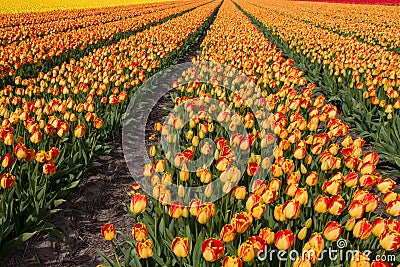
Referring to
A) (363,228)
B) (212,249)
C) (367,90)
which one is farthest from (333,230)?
(367,90)

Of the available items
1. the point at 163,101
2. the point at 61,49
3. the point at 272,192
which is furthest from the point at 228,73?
the point at 61,49

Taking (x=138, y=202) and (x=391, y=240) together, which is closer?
(x=391, y=240)

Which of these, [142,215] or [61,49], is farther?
[61,49]

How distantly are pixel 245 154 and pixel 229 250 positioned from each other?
4.08 feet

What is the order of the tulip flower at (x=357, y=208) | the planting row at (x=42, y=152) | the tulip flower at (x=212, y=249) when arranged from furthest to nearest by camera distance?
the planting row at (x=42, y=152)
the tulip flower at (x=357, y=208)
the tulip flower at (x=212, y=249)

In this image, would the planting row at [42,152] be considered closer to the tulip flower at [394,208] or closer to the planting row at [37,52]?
the planting row at [37,52]

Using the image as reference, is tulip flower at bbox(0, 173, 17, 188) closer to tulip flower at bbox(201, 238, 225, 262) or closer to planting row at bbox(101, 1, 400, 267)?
planting row at bbox(101, 1, 400, 267)

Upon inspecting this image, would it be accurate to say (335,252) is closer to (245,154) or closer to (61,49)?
(245,154)

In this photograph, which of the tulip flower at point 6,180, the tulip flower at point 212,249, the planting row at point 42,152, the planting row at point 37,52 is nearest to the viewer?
the tulip flower at point 212,249

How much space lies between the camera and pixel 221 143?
2785mm

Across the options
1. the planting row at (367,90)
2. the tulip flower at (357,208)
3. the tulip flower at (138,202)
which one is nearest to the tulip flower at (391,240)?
the tulip flower at (357,208)

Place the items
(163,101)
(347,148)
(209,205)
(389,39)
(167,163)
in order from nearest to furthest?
(209,205)
(347,148)
(167,163)
(163,101)
(389,39)

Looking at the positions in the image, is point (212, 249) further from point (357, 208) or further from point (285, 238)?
point (357, 208)

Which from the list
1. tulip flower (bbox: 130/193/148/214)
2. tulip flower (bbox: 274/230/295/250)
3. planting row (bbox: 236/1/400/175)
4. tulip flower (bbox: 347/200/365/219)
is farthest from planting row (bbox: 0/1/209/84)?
tulip flower (bbox: 347/200/365/219)
